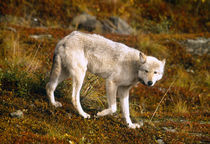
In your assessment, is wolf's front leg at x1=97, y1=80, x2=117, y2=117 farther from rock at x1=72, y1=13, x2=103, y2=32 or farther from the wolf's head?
rock at x1=72, y1=13, x2=103, y2=32

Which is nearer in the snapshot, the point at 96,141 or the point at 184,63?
the point at 96,141

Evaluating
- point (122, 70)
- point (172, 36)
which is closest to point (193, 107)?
point (122, 70)

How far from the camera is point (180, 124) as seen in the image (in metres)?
6.95

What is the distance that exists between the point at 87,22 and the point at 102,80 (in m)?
9.22

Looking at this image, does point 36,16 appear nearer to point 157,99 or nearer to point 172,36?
point 172,36

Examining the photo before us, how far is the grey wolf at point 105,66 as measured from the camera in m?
6.05

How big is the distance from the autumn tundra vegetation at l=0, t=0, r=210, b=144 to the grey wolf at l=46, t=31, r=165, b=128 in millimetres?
523

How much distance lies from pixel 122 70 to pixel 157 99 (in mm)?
3978

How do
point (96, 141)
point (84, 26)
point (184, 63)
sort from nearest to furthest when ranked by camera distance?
1. point (96, 141)
2. point (184, 63)
3. point (84, 26)

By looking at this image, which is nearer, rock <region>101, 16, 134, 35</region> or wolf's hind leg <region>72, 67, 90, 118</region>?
wolf's hind leg <region>72, 67, 90, 118</region>

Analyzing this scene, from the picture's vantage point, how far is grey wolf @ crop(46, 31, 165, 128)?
6.05 m

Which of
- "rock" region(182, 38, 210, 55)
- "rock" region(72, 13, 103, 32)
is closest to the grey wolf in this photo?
"rock" region(182, 38, 210, 55)

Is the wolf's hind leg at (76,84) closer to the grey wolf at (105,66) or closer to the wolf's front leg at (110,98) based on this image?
the grey wolf at (105,66)

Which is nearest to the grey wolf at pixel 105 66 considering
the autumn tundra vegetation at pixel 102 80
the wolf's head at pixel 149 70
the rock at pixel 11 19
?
the wolf's head at pixel 149 70
